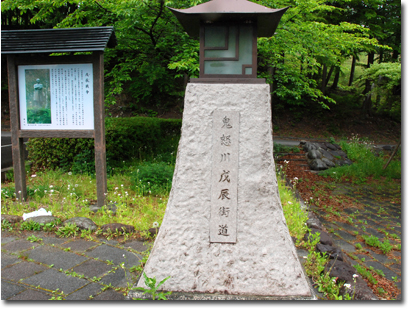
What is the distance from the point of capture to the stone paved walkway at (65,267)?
9.55 ft

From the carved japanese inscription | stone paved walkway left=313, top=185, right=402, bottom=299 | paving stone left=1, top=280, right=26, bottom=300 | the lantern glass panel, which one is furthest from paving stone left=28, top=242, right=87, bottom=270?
stone paved walkway left=313, top=185, right=402, bottom=299

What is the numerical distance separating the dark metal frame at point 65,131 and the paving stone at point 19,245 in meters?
1.37

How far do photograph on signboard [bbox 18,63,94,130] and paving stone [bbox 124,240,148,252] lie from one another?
6.93 ft

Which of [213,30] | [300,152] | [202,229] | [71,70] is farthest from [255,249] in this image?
[300,152]

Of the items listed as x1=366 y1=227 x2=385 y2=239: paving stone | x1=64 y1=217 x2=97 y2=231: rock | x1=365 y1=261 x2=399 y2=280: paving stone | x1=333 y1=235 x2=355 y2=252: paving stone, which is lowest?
x1=366 y1=227 x2=385 y2=239: paving stone

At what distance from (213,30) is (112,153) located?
5.02 meters

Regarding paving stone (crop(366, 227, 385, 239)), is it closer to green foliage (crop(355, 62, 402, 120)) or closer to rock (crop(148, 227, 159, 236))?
rock (crop(148, 227, 159, 236))

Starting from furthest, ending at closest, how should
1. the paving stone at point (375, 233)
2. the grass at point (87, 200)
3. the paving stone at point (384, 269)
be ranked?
the paving stone at point (375, 233) < the grass at point (87, 200) < the paving stone at point (384, 269)

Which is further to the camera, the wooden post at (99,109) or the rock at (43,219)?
the wooden post at (99,109)

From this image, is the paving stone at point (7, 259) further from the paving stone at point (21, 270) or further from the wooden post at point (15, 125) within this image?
the wooden post at point (15, 125)

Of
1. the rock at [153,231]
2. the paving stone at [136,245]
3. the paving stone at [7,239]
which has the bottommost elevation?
the paving stone at [136,245]

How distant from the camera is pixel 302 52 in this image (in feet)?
21.7

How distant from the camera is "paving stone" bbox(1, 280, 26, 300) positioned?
9.39ft

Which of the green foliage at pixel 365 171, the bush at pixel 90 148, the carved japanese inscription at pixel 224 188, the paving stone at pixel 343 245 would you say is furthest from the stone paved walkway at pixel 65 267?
the green foliage at pixel 365 171
